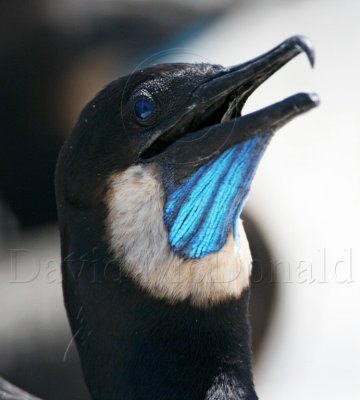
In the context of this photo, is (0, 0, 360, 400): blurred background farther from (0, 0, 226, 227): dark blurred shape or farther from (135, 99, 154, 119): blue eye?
(135, 99, 154, 119): blue eye

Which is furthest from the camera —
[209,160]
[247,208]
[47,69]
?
[47,69]

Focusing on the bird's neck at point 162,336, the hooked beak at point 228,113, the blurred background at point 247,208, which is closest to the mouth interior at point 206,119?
the hooked beak at point 228,113

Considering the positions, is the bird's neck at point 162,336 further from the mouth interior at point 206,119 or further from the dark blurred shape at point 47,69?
the dark blurred shape at point 47,69

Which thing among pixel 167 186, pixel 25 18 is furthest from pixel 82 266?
pixel 25 18

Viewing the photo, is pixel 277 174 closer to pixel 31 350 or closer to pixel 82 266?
pixel 31 350

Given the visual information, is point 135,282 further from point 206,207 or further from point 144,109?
point 144,109

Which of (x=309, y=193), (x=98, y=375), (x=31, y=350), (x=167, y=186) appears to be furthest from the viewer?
(x=309, y=193)

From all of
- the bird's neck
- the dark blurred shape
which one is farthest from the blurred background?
the bird's neck

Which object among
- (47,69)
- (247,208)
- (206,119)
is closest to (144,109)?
(206,119)
